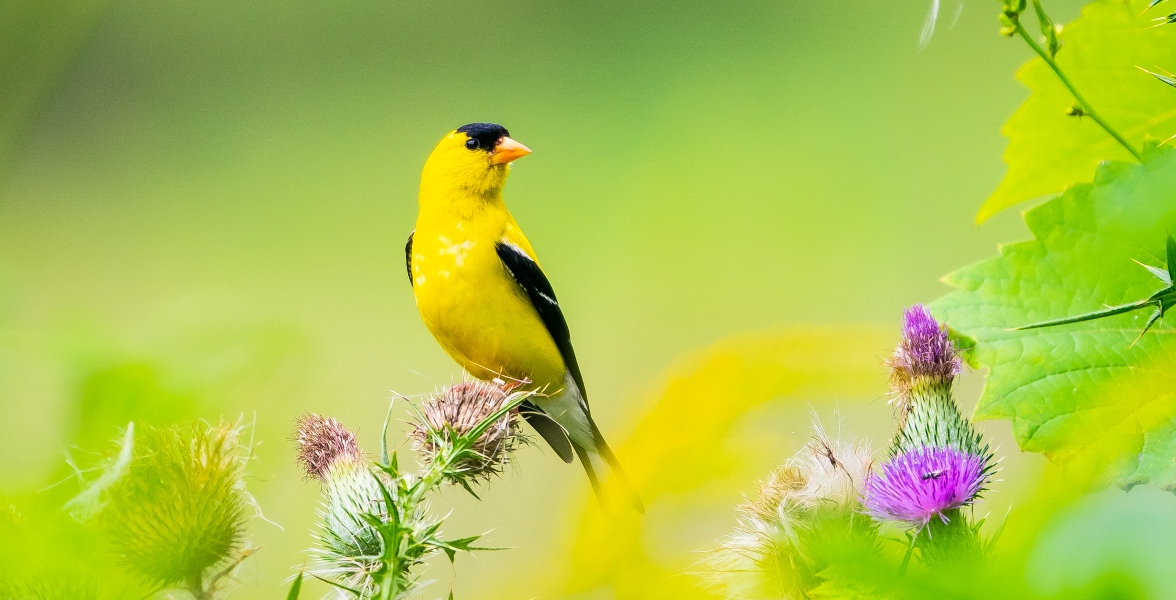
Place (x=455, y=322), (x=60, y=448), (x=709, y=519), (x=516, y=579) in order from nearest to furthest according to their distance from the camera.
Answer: (x=60, y=448) < (x=709, y=519) < (x=516, y=579) < (x=455, y=322)

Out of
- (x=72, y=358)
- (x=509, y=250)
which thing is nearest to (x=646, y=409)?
(x=72, y=358)

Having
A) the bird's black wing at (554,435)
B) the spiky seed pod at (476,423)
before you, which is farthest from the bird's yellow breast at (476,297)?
the spiky seed pod at (476,423)

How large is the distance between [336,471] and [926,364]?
1.42 feet

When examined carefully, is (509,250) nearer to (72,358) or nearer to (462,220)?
(462,220)

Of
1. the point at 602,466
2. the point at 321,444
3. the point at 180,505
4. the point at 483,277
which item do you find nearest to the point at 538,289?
the point at 483,277

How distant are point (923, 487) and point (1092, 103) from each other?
0.25 metres

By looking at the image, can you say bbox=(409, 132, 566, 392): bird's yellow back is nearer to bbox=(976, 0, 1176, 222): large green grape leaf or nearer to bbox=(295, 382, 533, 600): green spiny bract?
bbox=(295, 382, 533, 600): green spiny bract

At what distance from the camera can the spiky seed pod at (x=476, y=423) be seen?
2.28 feet

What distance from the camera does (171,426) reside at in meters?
0.32

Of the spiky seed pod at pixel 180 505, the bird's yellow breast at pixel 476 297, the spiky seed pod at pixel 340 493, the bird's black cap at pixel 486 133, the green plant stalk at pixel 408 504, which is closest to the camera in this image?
the spiky seed pod at pixel 180 505

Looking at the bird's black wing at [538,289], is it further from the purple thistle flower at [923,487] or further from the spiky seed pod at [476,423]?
the purple thistle flower at [923,487]

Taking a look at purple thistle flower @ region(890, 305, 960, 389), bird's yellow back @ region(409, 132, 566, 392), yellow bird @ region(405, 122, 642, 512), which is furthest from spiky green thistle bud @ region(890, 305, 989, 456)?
bird's yellow back @ region(409, 132, 566, 392)

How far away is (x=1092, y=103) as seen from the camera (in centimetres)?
49

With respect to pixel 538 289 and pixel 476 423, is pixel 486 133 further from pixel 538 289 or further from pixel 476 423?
pixel 476 423
